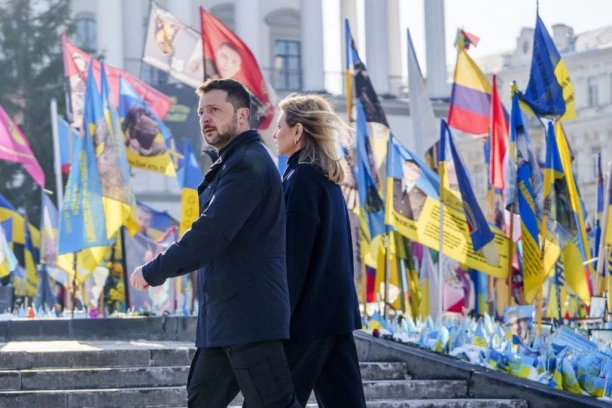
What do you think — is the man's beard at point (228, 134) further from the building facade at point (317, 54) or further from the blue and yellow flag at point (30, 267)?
the building facade at point (317, 54)

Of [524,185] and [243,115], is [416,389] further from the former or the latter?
[524,185]

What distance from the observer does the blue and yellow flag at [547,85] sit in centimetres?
1525

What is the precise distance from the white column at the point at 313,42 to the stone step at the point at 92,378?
35574mm

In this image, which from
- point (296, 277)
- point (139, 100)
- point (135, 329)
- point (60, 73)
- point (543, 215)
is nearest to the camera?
point (296, 277)

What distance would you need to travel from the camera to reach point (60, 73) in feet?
121

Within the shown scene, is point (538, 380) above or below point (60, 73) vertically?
below

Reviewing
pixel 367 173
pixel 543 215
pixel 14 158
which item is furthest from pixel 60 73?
pixel 543 215

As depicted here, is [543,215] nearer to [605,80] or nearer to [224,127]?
[224,127]

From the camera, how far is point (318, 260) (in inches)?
244

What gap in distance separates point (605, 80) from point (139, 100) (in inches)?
1563

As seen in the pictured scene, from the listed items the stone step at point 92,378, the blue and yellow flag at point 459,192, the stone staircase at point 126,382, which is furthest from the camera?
the blue and yellow flag at point 459,192

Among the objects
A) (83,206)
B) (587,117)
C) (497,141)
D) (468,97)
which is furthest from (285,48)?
(83,206)

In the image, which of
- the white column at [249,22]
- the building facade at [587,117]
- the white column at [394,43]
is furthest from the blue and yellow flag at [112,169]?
the building facade at [587,117]

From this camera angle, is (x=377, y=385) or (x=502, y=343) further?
(x=502, y=343)
